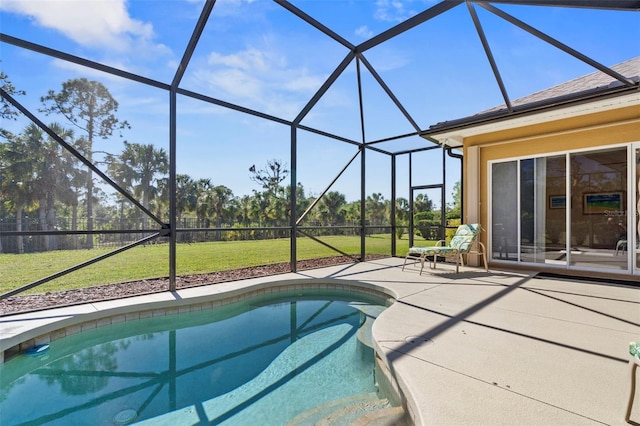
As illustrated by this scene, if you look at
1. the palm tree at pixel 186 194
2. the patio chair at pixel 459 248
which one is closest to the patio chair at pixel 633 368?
the patio chair at pixel 459 248

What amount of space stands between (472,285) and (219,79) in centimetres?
563

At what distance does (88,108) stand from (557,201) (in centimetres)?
1234

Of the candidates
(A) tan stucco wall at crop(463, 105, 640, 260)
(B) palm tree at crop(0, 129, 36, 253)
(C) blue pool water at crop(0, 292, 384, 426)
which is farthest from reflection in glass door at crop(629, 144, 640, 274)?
(B) palm tree at crop(0, 129, 36, 253)

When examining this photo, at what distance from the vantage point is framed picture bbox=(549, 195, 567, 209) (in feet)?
19.0

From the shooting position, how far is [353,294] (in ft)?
17.4

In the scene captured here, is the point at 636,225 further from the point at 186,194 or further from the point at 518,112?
the point at 186,194

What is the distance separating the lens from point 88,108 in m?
9.29

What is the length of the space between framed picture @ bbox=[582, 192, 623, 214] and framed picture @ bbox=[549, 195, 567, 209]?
31 centimetres

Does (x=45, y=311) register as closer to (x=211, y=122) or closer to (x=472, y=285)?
(x=472, y=285)

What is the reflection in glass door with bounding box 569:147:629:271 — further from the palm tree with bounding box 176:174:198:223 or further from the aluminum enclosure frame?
the palm tree with bounding box 176:174:198:223

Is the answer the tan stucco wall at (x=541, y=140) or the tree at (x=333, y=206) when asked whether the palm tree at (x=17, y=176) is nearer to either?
the tan stucco wall at (x=541, y=140)

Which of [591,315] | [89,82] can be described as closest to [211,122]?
[89,82]

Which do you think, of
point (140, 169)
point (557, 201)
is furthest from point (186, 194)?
point (557, 201)

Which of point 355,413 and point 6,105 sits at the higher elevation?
point 6,105
